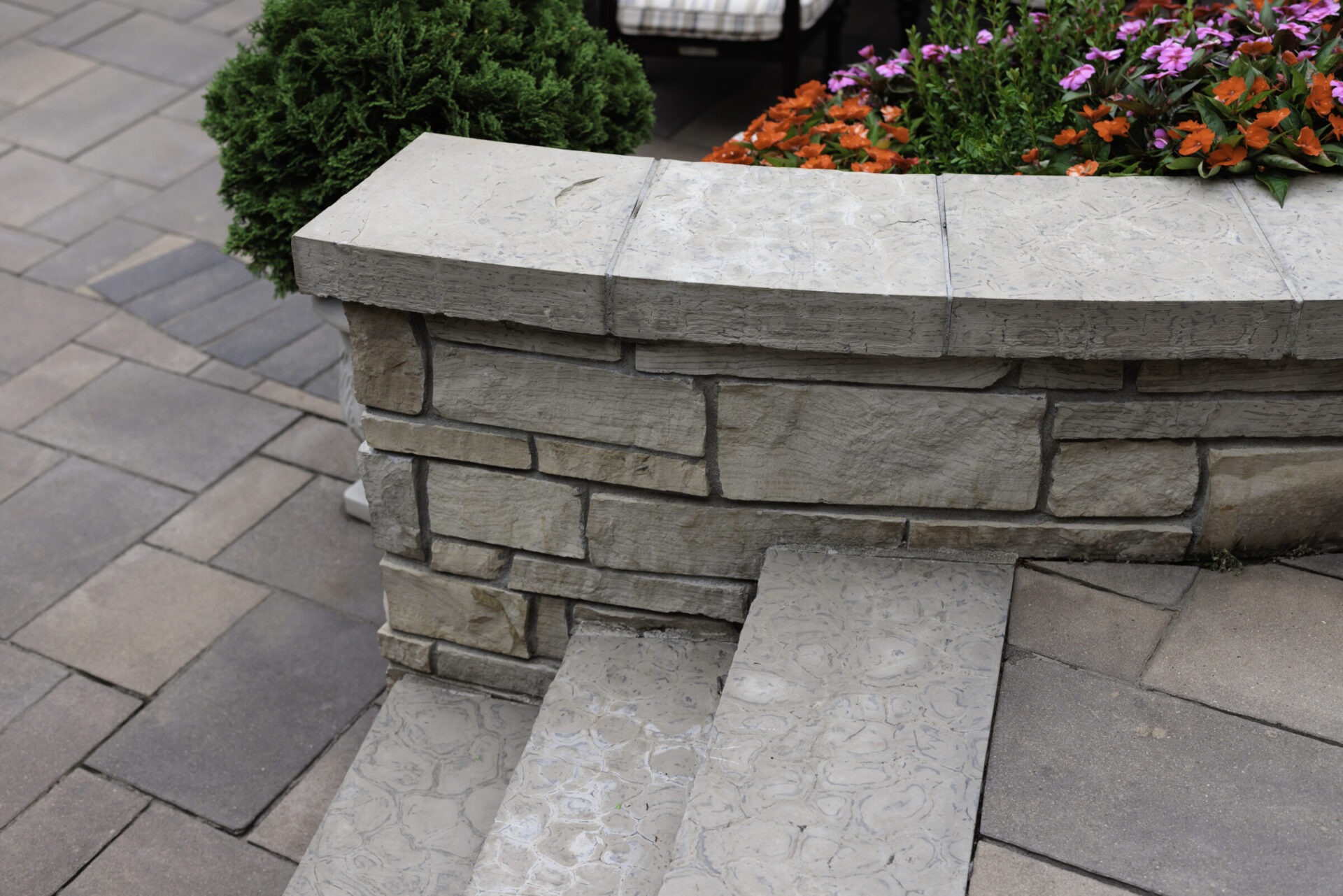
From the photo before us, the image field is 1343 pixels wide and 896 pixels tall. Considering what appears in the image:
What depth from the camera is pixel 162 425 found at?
11.4ft

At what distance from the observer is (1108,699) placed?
5.77 ft

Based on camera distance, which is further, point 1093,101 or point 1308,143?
point 1093,101

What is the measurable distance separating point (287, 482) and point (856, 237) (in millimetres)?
2028

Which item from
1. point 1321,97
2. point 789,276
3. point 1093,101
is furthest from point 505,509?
point 1321,97

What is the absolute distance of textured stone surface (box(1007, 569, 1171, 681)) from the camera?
1823mm

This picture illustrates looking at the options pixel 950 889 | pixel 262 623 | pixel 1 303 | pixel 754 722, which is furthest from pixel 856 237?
pixel 1 303

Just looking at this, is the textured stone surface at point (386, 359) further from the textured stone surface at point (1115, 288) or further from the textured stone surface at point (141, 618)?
the textured stone surface at point (141, 618)

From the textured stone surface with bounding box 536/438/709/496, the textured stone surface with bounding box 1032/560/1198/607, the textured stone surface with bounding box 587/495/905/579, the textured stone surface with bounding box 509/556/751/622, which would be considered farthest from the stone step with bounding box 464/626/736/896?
the textured stone surface with bounding box 1032/560/1198/607

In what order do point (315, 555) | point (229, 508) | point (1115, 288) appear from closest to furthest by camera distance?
point (1115, 288), point (315, 555), point (229, 508)

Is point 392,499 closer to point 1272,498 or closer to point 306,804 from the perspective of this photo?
point 306,804

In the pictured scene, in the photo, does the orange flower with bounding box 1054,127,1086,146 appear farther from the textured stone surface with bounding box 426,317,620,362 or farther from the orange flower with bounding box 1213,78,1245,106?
the textured stone surface with bounding box 426,317,620,362

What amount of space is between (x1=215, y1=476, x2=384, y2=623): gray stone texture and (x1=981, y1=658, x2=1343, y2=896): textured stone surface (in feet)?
5.59

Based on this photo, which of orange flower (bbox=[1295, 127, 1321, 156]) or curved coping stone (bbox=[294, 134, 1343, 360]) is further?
orange flower (bbox=[1295, 127, 1321, 156])

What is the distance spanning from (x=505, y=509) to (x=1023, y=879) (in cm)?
98
